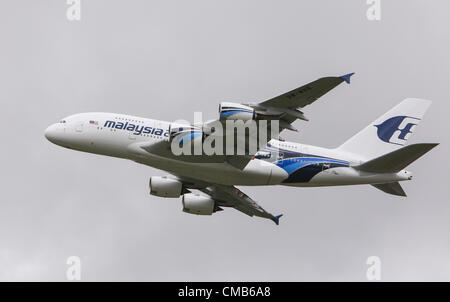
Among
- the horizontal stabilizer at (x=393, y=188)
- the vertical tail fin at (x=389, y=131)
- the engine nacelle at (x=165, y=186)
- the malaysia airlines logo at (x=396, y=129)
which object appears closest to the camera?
the horizontal stabilizer at (x=393, y=188)

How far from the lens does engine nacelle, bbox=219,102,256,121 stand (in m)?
40.3

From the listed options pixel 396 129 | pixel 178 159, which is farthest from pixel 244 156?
pixel 396 129

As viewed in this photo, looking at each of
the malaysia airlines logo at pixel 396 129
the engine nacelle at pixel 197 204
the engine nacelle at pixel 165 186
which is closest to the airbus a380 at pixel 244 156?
the engine nacelle at pixel 165 186

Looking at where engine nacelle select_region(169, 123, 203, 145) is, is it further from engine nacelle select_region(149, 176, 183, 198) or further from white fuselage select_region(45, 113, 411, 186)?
engine nacelle select_region(149, 176, 183, 198)

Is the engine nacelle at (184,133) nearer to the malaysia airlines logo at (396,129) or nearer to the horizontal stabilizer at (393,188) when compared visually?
the horizontal stabilizer at (393,188)

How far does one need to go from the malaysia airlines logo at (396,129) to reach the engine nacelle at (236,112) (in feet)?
43.4

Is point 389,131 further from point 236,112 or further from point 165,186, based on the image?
point 165,186

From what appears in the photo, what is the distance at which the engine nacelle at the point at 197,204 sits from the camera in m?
51.7

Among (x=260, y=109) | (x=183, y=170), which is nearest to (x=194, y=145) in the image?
(x=183, y=170)

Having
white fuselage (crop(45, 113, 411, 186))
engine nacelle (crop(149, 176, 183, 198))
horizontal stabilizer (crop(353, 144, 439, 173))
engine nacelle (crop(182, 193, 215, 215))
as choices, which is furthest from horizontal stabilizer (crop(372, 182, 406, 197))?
engine nacelle (crop(149, 176, 183, 198))

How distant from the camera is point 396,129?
5016cm

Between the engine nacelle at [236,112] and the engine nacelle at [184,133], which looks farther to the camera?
the engine nacelle at [184,133]

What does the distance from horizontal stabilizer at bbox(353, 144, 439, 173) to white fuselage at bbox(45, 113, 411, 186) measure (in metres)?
0.46

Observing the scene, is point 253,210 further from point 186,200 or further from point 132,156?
point 132,156
